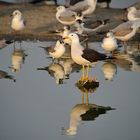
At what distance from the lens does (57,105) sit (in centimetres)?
1277

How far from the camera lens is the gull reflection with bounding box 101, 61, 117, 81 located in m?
14.6

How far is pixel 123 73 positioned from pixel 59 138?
156 inches

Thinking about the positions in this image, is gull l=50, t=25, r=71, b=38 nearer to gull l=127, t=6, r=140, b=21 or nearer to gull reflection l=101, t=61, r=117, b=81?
gull l=127, t=6, r=140, b=21

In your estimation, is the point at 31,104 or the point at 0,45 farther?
the point at 0,45

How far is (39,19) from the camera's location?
20.5m

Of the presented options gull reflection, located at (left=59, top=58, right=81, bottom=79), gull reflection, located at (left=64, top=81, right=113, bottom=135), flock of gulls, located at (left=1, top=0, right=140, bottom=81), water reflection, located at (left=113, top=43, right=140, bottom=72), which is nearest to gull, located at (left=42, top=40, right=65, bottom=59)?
flock of gulls, located at (left=1, top=0, right=140, bottom=81)

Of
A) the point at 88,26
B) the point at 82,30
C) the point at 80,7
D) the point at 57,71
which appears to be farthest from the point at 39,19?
the point at 57,71

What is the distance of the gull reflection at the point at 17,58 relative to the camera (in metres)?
15.3

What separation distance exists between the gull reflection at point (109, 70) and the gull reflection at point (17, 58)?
→ 1.91 meters

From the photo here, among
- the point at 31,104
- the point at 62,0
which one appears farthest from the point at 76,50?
the point at 62,0

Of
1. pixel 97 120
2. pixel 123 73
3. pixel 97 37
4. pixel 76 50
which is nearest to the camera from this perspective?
pixel 97 120

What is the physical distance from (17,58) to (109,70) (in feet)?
7.94

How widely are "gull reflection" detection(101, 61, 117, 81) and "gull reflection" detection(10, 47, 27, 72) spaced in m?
1.91

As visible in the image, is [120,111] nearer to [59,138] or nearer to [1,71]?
[59,138]
